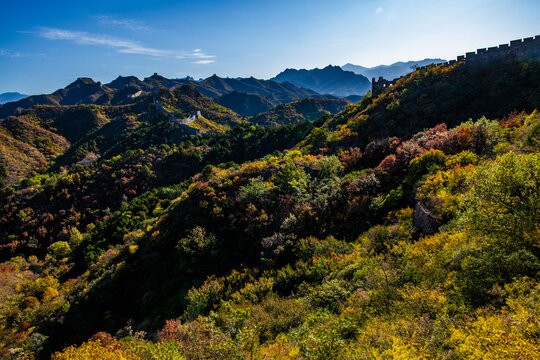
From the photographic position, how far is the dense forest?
6.98 metres

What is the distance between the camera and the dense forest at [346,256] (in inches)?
275

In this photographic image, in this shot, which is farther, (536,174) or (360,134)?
(360,134)

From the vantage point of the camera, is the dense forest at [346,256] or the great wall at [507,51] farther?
the great wall at [507,51]

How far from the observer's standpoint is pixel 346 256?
42.5 ft

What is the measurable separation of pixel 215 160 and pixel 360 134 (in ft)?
134

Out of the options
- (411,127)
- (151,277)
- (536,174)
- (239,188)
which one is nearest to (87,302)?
(151,277)

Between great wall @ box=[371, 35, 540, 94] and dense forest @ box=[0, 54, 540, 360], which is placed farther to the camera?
great wall @ box=[371, 35, 540, 94]

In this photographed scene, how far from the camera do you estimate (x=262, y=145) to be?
199 ft

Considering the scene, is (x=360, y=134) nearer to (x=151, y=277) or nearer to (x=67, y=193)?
(x=151, y=277)

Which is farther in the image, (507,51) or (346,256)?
(507,51)

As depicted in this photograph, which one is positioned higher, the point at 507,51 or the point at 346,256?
the point at 507,51

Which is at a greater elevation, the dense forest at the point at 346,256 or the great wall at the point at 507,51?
the great wall at the point at 507,51

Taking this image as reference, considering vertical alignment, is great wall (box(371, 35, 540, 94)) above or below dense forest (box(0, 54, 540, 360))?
above

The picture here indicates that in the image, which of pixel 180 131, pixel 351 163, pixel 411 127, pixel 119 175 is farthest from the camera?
pixel 180 131
